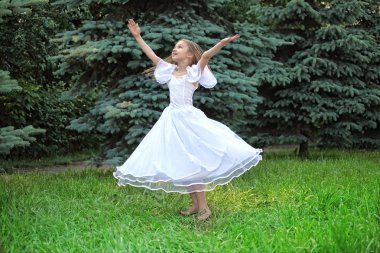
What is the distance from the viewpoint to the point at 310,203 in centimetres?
536

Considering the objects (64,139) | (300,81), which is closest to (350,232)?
(300,81)

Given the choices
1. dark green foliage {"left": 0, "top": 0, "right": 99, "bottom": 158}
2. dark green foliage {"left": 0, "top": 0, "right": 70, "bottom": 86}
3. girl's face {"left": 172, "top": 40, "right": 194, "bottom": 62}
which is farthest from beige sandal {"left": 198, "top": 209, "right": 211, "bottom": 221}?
dark green foliage {"left": 0, "top": 0, "right": 70, "bottom": 86}

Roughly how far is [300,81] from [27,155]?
22.5 feet

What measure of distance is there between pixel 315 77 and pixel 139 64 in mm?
4239

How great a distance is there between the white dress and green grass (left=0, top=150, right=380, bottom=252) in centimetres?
38

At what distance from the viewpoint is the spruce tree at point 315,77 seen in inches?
408

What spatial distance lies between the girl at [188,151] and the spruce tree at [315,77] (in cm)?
461

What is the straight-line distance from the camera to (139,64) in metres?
8.14

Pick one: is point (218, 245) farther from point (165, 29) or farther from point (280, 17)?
point (280, 17)

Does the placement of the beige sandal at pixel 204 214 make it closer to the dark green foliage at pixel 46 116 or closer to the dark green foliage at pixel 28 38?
the dark green foliage at pixel 28 38

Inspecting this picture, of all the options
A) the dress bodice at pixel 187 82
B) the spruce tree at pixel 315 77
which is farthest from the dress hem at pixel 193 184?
the spruce tree at pixel 315 77

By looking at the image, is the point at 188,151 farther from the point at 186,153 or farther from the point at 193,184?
the point at 193,184

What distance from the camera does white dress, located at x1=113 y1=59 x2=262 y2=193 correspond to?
5219mm

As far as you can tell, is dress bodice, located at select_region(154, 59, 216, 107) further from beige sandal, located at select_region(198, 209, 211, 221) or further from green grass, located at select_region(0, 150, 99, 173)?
green grass, located at select_region(0, 150, 99, 173)
